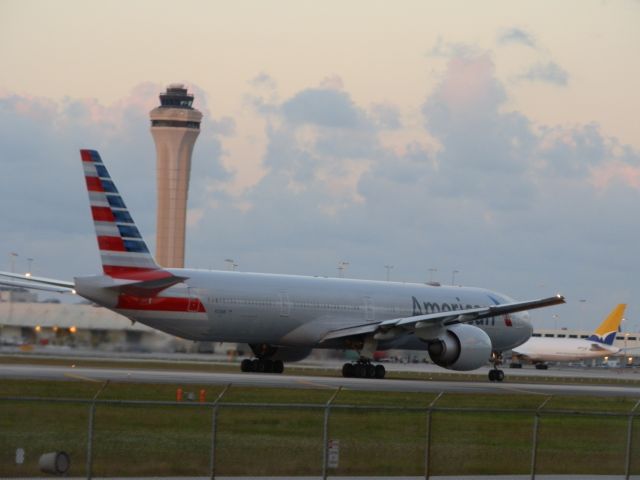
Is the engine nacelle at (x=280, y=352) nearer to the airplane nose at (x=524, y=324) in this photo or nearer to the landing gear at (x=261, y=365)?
A: the landing gear at (x=261, y=365)

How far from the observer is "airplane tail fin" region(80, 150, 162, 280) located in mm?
46031

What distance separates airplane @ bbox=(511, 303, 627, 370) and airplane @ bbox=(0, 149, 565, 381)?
161 ft

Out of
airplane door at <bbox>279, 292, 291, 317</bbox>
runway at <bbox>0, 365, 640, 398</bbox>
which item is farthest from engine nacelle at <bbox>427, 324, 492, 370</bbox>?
airplane door at <bbox>279, 292, 291, 317</bbox>

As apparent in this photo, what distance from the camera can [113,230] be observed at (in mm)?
46375

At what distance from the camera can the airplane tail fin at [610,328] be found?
110750mm

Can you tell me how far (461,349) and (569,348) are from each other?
5946 cm

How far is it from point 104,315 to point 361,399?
16.5 m

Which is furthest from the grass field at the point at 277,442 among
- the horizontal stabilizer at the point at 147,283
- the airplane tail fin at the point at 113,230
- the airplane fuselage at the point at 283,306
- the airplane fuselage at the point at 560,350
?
the airplane fuselage at the point at 560,350

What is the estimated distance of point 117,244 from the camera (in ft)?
152

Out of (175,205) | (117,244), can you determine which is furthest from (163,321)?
(175,205)

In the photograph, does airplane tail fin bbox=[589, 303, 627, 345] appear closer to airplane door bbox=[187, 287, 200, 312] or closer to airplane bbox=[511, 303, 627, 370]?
airplane bbox=[511, 303, 627, 370]

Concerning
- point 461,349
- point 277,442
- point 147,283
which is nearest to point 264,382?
point 147,283

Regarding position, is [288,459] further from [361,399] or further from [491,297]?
[491,297]

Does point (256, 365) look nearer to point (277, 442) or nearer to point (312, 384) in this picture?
point (312, 384)
